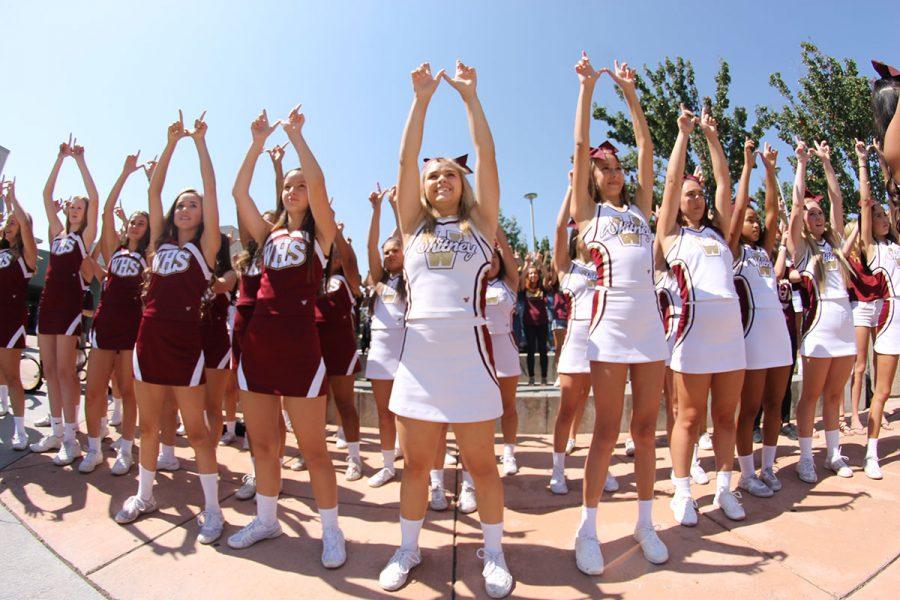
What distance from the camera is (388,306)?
15.4 feet

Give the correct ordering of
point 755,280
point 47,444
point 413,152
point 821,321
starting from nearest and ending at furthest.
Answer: point 413,152 → point 755,280 → point 821,321 → point 47,444

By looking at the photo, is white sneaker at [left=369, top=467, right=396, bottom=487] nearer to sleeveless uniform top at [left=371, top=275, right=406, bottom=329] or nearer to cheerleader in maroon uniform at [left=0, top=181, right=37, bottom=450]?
sleeveless uniform top at [left=371, top=275, right=406, bottom=329]

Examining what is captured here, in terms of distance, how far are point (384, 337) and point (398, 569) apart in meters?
2.19

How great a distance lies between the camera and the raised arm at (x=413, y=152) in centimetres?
288

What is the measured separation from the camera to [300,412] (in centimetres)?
307

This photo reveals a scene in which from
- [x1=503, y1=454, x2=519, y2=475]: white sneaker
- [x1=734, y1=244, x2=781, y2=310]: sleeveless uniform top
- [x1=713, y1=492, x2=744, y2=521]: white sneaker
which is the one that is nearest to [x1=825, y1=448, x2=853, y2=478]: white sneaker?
[x1=713, y1=492, x2=744, y2=521]: white sneaker

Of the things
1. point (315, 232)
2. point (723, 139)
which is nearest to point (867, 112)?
point (723, 139)

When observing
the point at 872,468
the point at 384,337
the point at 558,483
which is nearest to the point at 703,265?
the point at 558,483

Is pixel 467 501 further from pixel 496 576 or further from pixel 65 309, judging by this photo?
pixel 65 309

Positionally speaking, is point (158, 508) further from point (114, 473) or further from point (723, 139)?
point (723, 139)

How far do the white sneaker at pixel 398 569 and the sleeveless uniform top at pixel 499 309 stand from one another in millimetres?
2269

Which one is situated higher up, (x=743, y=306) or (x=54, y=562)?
(x=743, y=306)

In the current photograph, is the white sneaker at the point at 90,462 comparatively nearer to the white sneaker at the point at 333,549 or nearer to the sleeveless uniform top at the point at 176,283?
the sleeveless uniform top at the point at 176,283

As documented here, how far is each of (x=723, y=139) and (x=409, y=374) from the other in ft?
57.2
